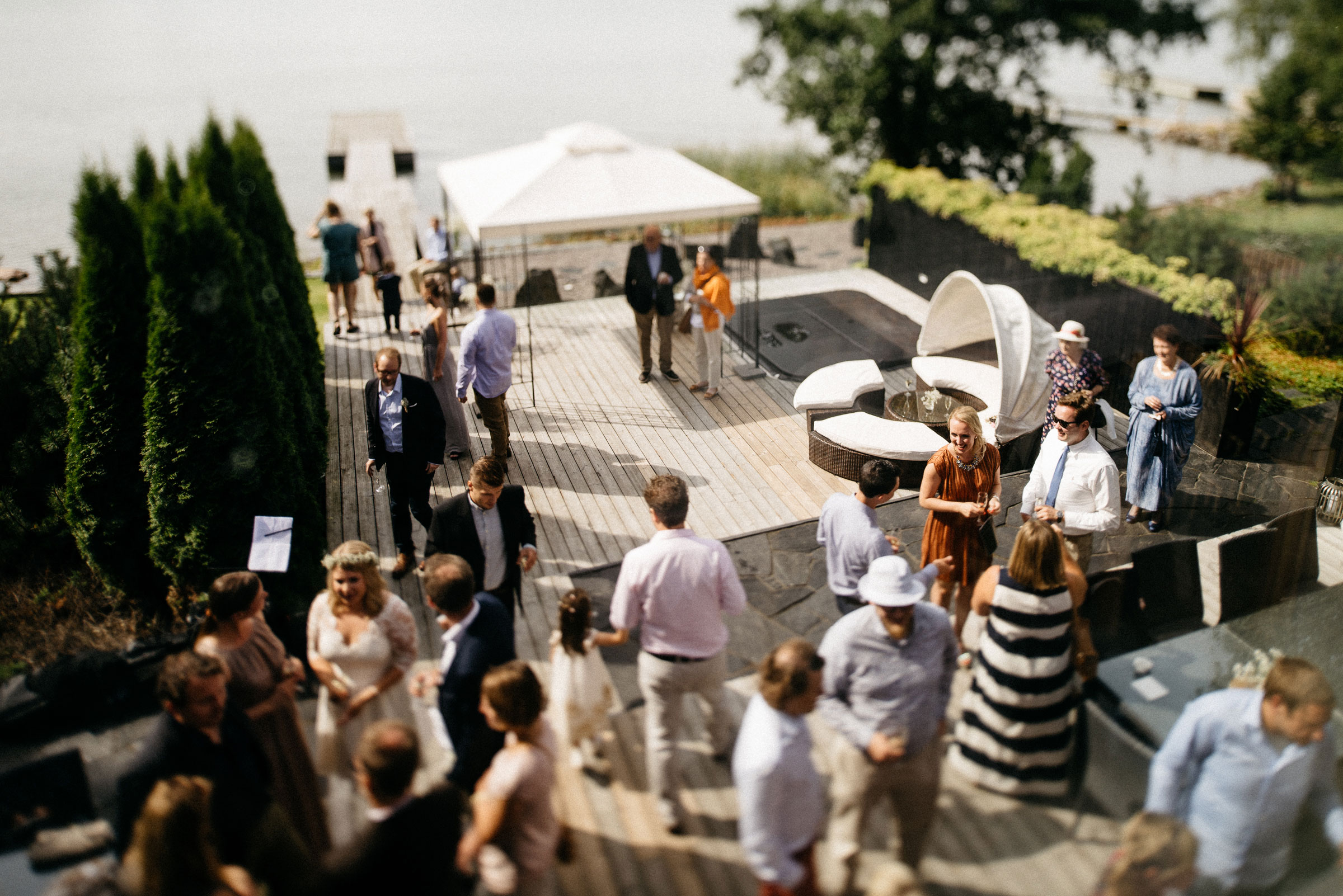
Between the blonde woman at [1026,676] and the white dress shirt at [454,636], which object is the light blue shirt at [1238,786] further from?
the white dress shirt at [454,636]

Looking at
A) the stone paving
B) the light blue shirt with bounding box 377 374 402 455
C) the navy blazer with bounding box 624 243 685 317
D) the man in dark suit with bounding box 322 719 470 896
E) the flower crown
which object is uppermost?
the navy blazer with bounding box 624 243 685 317

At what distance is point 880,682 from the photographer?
3.37m

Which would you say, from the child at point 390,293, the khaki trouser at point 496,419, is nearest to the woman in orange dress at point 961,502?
the khaki trouser at point 496,419

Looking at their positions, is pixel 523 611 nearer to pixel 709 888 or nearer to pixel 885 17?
pixel 709 888

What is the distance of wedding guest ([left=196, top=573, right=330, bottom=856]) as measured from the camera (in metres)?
3.68

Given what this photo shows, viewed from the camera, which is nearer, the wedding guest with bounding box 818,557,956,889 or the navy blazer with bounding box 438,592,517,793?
the wedding guest with bounding box 818,557,956,889

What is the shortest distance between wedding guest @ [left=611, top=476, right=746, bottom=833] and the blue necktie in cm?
229

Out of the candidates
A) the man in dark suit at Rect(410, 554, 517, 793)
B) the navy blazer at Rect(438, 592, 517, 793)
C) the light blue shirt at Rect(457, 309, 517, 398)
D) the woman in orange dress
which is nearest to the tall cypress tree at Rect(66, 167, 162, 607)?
the light blue shirt at Rect(457, 309, 517, 398)

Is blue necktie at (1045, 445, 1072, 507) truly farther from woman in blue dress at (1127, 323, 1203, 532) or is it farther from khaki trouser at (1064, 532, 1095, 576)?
woman in blue dress at (1127, 323, 1203, 532)

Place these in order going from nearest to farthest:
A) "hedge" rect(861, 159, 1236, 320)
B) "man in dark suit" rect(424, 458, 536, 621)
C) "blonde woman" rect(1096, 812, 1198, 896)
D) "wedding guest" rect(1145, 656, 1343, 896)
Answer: "blonde woman" rect(1096, 812, 1198, 896)
"wedding guest" rect(1145, 656, 1343, 896)
"man in dark suit" rect(424, 458, 536, 621)
"hedge" rect(861, 159, 1236, 320)

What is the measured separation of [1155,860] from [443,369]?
5948mm

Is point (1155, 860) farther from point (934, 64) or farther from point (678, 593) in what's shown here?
point (934, 64)

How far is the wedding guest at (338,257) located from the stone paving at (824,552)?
6.42 m

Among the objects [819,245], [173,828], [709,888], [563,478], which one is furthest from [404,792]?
[819,245]
